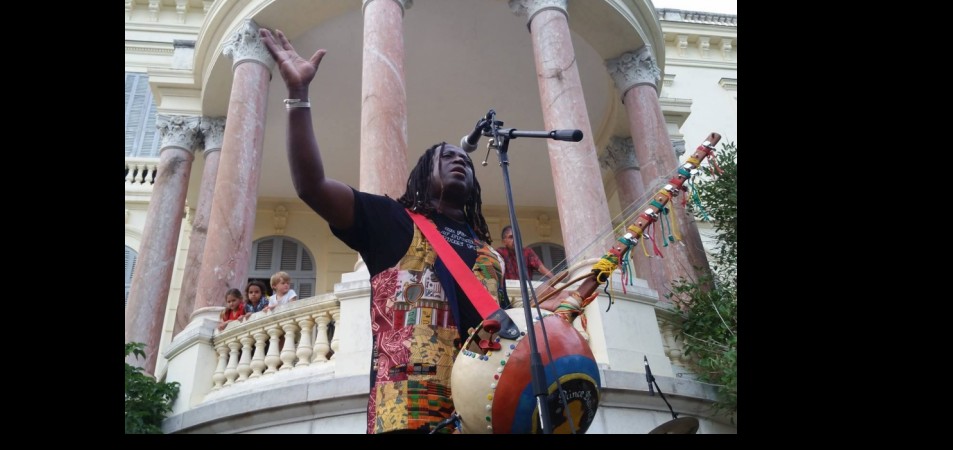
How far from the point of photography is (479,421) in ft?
7.83

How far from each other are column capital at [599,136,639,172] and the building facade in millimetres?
29

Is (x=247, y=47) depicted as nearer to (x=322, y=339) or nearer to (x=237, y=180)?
(x=237, y=180)

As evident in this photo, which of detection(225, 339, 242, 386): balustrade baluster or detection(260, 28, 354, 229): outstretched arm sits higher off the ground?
detection(225, 339, 242, 386): balustrade baluster

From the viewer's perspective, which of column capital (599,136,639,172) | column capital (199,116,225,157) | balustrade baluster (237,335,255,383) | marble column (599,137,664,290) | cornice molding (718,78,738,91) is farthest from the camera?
cornice molding (718,78,738,91)

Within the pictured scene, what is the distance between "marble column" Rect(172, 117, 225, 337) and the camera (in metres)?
9.66

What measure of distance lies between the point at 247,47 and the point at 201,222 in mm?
2645

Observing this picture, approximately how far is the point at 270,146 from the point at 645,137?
23.8ft

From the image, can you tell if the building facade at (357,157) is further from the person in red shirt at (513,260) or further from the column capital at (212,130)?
the person in red shirt at (513,260)

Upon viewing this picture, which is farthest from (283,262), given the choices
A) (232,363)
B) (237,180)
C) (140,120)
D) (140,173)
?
(232,363)

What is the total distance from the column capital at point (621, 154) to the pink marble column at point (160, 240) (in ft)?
23.4

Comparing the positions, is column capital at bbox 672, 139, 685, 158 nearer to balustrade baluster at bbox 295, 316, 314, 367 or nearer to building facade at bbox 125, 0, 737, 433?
building facade at bbox 125, 0, 737, 433

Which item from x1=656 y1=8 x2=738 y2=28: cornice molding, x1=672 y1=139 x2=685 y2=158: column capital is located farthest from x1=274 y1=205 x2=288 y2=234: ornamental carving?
x1=656 y1=8 x2=738 y2=28: cornice molding

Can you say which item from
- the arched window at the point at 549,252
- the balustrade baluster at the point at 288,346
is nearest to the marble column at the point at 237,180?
the balustrade baluster at the point at 288,346

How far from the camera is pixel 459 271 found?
2.78m
